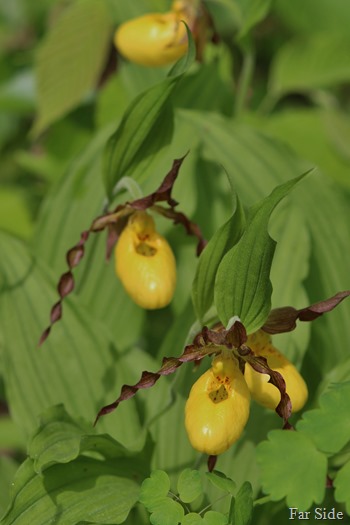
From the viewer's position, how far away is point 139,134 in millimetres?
1206

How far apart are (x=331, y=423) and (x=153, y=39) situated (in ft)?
2.48

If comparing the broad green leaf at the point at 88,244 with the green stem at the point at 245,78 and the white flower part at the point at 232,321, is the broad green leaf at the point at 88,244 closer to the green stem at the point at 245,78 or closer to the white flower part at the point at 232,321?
the green stem at the point at 245,78

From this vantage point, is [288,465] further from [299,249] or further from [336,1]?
[336,1]

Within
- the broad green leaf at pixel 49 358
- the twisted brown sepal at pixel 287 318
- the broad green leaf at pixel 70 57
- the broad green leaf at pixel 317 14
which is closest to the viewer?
the twisted brown sepal at pixel 287 318

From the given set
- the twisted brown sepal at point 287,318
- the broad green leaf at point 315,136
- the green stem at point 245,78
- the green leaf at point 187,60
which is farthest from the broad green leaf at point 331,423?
the broad green leaf at point 315,136

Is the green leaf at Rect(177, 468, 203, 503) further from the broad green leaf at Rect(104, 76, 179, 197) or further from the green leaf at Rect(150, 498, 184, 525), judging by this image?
the broad green leaf at Rect(104, 76, 179, 197)

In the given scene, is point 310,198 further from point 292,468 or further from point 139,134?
point 292,468

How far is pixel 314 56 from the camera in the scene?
1.97 meters

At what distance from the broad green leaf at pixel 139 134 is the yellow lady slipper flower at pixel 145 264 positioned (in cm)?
10

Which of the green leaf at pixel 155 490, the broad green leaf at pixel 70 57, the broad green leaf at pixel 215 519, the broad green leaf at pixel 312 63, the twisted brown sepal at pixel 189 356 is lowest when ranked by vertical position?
the broad green leaf at pixel 215 519

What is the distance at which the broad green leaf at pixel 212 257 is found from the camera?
0.99 m

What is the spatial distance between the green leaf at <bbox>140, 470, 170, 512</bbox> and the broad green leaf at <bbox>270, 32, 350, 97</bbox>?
1256mm

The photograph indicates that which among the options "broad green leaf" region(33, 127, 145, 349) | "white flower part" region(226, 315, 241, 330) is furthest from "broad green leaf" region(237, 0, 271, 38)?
"white flower part" region(226, 315, 241, 330)

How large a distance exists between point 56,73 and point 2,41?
716 mm
